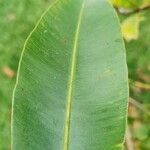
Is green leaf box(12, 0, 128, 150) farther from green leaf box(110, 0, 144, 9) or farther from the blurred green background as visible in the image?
the blurred green background

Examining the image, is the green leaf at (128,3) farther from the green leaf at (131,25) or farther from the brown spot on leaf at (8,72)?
the brown spot on leaf at (8,72)

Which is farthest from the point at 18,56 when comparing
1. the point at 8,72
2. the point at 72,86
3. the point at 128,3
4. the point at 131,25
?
the point at 72,86

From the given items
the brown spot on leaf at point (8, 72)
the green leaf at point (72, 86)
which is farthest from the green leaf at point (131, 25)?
the brown spot on leaf at point (8, 72)

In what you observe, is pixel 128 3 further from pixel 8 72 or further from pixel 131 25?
pixel 8 72

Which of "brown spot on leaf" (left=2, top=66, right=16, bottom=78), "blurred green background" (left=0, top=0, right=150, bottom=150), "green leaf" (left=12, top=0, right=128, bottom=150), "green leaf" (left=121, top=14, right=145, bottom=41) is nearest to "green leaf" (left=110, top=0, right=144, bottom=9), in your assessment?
"green leaf" (left=121, top=14, right=145, bottom=41)

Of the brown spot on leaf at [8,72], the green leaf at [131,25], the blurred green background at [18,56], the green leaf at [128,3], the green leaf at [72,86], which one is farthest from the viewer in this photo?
the brown spot on leaf at [8,72]

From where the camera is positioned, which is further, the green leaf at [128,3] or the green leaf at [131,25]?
the green leaf at [131,25]
